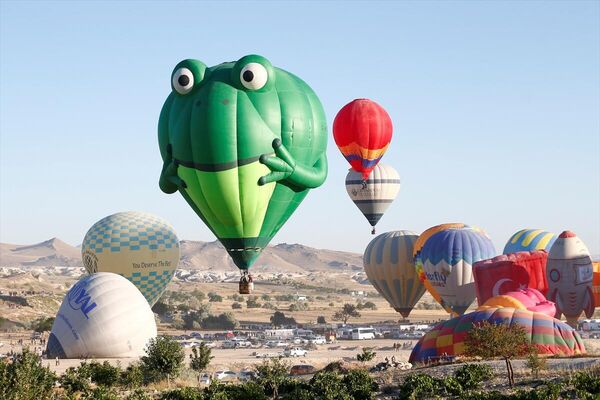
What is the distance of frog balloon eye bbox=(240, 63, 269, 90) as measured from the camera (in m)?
43.0

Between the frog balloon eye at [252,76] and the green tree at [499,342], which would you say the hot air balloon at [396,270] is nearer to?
the frog balloon eye at [252,76]

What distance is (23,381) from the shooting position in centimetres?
2938

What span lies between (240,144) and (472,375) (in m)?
14.3

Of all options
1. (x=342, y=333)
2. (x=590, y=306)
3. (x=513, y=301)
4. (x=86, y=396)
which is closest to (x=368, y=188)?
(x=342, y=333)

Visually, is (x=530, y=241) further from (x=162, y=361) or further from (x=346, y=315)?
(x=162, y=361)

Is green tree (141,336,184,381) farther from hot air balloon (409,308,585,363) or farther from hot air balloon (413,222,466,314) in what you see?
hot air balloon (413,222,466,314)

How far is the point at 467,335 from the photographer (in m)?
41.8

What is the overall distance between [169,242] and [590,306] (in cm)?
2639

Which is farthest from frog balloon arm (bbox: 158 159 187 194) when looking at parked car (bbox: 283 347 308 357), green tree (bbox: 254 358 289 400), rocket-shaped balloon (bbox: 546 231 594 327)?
rocket-shaped balloon (bbox: 546 231 594 327)

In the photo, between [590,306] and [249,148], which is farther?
[590,306]

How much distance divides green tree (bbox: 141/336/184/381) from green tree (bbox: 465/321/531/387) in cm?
1184

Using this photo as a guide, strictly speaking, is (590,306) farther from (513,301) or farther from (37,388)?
(37,388)

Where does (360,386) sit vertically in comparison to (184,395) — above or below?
below

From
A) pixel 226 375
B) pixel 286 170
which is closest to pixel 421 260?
pixel 226 375
